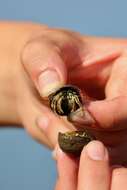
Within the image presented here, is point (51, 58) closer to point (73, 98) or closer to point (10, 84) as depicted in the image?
point (73, 98)

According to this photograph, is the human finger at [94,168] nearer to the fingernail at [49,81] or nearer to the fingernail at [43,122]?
the fingernail at [49,81]

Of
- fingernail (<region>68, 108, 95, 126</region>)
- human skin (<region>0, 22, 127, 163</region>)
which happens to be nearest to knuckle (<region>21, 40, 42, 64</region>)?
human skin (<region>0, 22, 127, 163</region>)

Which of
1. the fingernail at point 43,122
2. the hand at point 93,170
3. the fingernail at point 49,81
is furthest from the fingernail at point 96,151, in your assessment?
the fingernail at point 43,122

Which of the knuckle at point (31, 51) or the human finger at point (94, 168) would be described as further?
the knuckle at point (31, 51)

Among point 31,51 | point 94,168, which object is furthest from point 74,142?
point 31,51

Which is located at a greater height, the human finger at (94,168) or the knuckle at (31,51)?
the knuckle at (31,51)

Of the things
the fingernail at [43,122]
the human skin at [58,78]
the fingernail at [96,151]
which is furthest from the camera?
the fingernail at [43,122]

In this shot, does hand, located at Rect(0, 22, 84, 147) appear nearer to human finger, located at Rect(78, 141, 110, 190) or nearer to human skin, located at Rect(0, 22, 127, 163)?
human skin, located at Rect(0, 22, 127, 163)

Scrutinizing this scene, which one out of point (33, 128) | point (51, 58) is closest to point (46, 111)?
point (33, 128)
